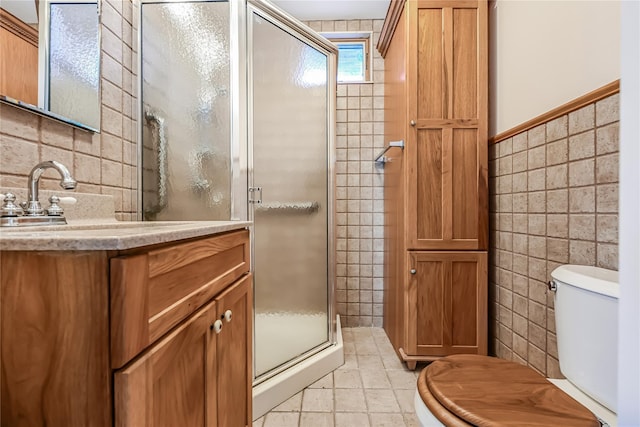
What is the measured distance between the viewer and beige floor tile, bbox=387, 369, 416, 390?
65.0 inches

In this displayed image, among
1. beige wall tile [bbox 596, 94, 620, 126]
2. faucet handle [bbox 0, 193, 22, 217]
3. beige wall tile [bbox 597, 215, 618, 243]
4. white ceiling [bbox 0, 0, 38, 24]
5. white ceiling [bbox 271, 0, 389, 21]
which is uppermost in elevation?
white ceiling [bbox 271, 0, 389, 21]

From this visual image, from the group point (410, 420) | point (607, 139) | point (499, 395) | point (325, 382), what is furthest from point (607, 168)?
point (325, 382)

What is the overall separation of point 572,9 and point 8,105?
1.92 metres

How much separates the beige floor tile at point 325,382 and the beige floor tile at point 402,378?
0.32 meters

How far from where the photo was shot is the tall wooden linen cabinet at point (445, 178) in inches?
67.5

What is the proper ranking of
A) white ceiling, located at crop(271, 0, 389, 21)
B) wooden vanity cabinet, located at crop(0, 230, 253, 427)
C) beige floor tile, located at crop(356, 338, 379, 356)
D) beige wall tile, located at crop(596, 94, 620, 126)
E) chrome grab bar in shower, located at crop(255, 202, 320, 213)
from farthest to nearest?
white ceiling, located at crop(271, 0, 389, 21) → beige floor tile, located at crop(356, 338, 379, 356) → chrome grab bar in shower, located at crop(255, 202, 320, 213) → beige wall tile, located at crop(596, 94, 620, 126) → wooden vanity cabinet, located at crop(0, 230, 253, 427)

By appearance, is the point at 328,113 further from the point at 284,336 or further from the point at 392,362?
the point at 392,362

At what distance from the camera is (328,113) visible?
1897mm

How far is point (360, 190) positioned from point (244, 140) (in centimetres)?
122

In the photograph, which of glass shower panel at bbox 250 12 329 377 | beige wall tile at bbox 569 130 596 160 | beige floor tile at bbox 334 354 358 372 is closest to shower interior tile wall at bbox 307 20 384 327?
beige floor tile at bbox 334 354 358 372

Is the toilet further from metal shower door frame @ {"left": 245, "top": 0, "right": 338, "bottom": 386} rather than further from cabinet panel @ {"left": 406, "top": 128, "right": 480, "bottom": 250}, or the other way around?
metal shower door frame @ {"left": 245, "top": 0, "right": 338, "bottom": 386}

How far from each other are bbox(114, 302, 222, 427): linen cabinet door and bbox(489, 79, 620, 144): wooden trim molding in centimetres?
139

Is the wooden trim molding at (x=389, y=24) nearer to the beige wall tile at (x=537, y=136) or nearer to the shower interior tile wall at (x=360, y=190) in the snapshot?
the shower interior tile wall at (x=360, y=190)

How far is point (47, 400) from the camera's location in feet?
1.43
